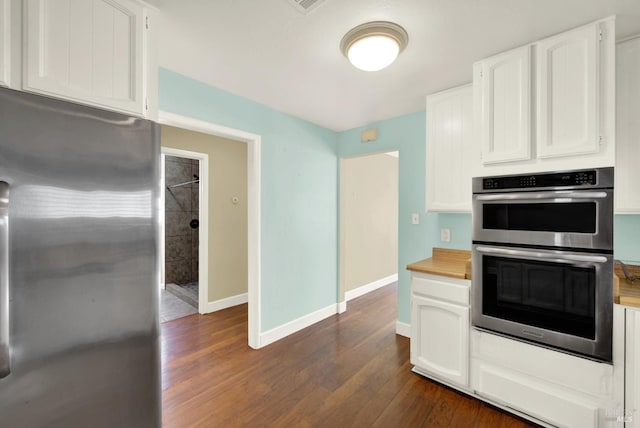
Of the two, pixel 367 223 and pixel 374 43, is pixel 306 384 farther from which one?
pixel 367 223

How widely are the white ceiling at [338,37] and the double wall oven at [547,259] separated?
2.83ft

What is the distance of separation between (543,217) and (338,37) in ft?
5.54

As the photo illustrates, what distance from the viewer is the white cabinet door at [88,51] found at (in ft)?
3.45

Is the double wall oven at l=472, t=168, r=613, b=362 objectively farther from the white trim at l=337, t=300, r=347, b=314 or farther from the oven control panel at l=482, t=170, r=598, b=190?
the white trim at l=337, t=300, r=347, b=314

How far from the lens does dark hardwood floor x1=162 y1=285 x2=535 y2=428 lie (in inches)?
70.0

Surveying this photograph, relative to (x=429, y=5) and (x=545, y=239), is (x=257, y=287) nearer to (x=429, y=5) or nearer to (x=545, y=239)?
(x=545, y=239)

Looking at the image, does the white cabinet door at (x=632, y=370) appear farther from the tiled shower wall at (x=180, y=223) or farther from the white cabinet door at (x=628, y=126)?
the tiled shower wall at (x=180, y=223)

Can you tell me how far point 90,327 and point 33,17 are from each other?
48.9 inches

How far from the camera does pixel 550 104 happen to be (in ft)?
5.32

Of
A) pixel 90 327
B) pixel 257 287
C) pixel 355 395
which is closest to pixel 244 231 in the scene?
pixel 257 287

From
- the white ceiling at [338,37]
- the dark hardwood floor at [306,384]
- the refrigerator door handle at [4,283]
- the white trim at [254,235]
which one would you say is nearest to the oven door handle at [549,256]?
the dark hardwood floor at [306,384]

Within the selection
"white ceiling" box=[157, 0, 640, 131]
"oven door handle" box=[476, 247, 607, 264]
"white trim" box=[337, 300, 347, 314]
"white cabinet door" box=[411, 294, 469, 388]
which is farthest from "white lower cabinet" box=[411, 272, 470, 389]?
"white ceiling" box=[157, 0, 640, 131]

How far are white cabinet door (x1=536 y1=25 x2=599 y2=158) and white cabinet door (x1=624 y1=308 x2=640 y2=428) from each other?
0.92m

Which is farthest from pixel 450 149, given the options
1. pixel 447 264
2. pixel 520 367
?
pixel 520 367
